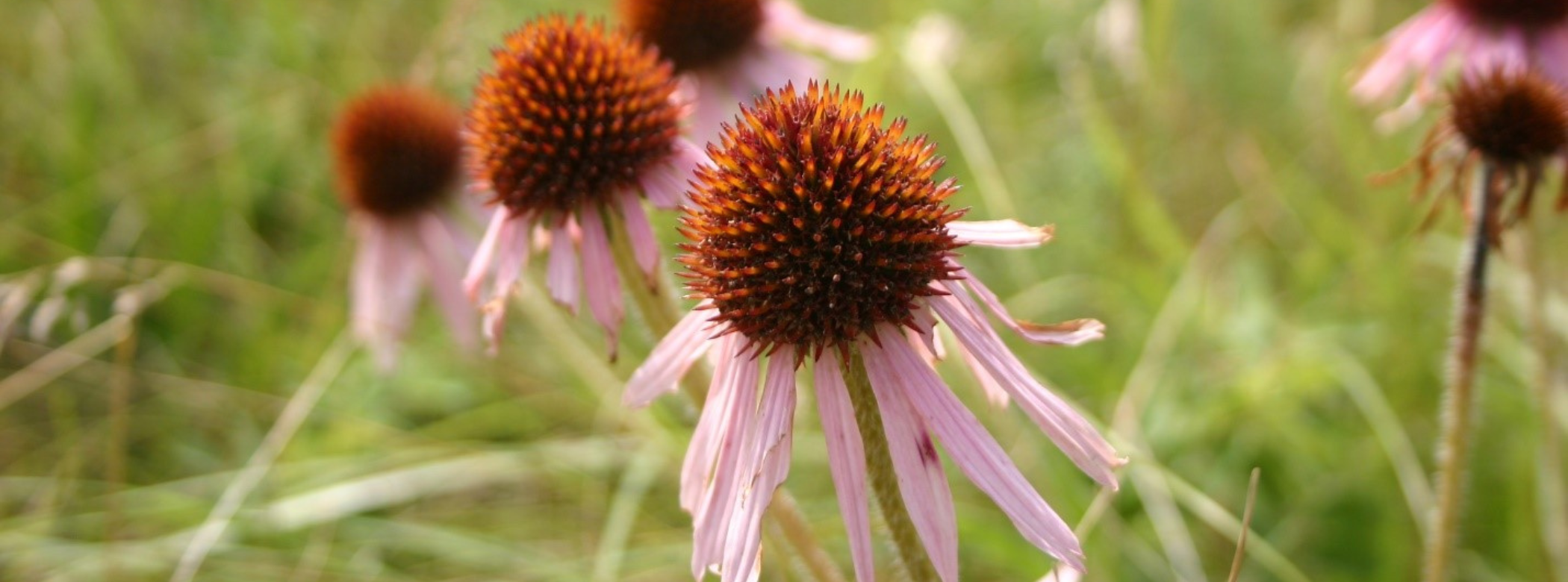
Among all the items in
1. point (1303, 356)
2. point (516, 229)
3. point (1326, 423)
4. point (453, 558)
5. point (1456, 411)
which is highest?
point (516, 229)

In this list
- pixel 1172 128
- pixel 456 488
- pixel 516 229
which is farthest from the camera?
pixel 1172 128

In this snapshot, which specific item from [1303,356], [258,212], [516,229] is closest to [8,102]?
[258,212]

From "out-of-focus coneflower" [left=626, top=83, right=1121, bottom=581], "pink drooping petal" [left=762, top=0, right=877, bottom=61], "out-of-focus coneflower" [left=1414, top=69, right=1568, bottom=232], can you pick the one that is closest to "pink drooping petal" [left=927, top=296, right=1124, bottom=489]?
"out-of-focus coneflower" [left=626, top=83, right=1121, bottom=581]

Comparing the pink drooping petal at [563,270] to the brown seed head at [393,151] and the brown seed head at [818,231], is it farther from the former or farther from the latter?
the brown seed head at [393,151]

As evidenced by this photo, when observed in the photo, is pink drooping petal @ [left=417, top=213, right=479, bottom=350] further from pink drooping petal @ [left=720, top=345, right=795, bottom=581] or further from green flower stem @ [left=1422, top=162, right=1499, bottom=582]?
green flower stem @ [left=1422, top=162, right=1499, bottom=582]

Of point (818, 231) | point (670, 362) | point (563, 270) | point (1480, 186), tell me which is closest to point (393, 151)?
point (563, 270)

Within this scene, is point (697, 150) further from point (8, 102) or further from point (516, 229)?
point (8, 102)

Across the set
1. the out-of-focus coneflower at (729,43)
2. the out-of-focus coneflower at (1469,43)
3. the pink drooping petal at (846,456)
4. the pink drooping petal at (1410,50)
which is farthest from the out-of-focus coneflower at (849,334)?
the pink drooping petal at (1410,50)
